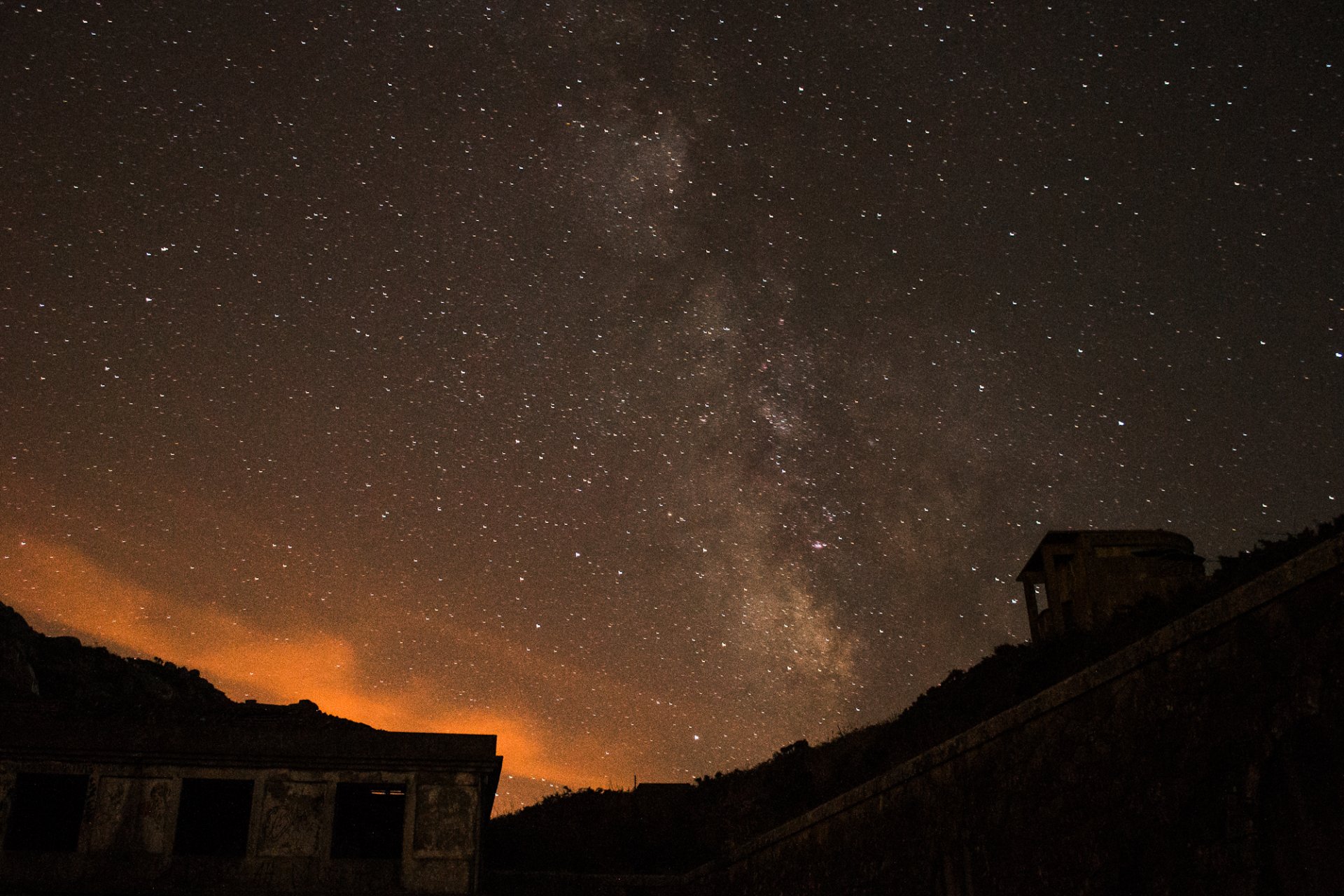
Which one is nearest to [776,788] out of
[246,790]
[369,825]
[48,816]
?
[369,825]

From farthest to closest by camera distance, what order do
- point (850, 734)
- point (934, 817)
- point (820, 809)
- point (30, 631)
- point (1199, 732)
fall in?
point (30, 631), point (850, 734), point (820, 809), point (934, 817), point (1199, 732)

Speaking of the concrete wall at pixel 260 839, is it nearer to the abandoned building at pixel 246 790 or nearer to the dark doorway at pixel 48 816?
the abandoned building at pixel 246 790

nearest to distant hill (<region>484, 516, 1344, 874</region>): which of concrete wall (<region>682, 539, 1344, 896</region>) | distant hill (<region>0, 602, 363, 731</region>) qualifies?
concrete wall (<region>682, 539, 1344, 896</region>)

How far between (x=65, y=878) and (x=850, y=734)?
1600cm

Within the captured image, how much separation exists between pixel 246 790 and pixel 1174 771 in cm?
1606

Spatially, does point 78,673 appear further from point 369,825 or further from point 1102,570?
point 1102,570

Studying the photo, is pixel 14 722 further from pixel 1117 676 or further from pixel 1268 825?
pixel 1268 825

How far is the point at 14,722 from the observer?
17.3 m

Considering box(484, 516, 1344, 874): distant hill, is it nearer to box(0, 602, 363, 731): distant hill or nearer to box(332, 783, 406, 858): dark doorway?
box(332, 783, 406, 858): dark doorway

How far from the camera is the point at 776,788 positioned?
25.3 m

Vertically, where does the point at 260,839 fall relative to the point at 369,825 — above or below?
below

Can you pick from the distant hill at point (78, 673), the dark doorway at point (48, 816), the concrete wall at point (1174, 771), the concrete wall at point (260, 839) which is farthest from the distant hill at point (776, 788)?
the dark doorway at point (48, 816)

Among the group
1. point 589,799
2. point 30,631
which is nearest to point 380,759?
point 589,799

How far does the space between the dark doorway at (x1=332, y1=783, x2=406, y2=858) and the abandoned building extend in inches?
98.6
